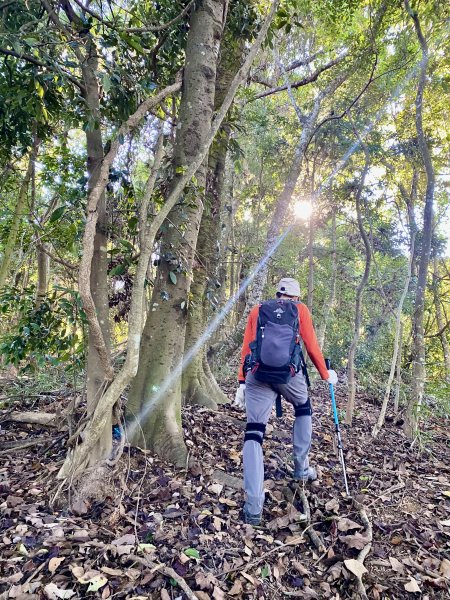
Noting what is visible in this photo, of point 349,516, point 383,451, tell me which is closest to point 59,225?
point 349,516

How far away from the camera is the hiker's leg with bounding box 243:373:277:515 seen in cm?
331

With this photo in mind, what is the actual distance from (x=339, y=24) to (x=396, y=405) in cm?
715

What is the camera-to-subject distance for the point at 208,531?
309 cm

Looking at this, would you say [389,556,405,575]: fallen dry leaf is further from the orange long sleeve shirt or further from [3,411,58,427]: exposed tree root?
[3,411,58,427]: exposed tree root

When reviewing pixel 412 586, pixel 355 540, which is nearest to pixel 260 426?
pixel 355 540

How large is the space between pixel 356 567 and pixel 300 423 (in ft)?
4.51

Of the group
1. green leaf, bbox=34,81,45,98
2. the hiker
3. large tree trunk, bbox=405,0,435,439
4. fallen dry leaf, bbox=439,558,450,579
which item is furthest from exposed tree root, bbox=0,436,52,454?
large tree trunk, bbox=405,0,435,439

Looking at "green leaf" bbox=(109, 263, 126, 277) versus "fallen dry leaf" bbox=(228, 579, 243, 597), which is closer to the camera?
"fallen dry leaf" bbox=(228, 579, 243, 597)

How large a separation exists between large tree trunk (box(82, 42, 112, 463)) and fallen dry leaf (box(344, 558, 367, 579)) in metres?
2.11

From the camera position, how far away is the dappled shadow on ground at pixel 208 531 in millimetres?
2482

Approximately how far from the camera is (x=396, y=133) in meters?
8.85

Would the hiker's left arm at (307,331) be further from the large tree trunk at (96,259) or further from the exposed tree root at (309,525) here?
the large tree trunk at (96,259)

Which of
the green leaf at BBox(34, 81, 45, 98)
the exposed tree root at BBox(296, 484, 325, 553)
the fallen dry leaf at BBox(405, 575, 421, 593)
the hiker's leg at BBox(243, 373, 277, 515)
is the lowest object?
the fallen dry leaf at BBox(405, 575, 421, 593)

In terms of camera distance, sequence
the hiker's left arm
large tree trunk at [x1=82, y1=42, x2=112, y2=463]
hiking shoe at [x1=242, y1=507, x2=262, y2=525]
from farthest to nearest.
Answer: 1. the hiker's left arm
2. large tree trunk at [x1=82, y1=42, x2=112, y2=463]
3. hiking shoe at [x1=242, y1=507, x2=262, y2=525]
